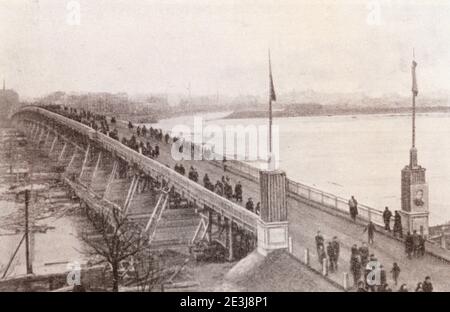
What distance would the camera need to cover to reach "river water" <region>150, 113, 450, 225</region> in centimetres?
1975

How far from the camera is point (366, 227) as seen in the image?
15.6m

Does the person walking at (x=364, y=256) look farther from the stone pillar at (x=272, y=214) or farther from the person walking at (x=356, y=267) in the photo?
the stone pillar at (x=272, y=214)

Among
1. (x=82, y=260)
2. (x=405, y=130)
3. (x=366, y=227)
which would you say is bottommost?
(x=82, y=260)

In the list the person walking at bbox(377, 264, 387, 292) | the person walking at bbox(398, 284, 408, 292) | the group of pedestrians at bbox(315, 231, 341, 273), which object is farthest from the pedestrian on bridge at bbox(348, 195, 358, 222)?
the person walking at bbox(398, 284, 408, 292)

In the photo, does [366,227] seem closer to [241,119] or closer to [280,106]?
[241,119]

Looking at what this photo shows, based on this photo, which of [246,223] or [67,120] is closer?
[246,223]

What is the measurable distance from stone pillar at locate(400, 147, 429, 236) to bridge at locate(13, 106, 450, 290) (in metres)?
0.77

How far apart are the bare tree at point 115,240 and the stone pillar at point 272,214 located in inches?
144

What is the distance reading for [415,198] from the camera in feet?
51.1

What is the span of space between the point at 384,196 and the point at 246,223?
857 centimetres

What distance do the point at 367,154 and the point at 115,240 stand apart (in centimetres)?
1112

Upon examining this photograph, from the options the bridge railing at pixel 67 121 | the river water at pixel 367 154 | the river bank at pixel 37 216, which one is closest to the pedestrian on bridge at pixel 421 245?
the river water at pixel 367 154

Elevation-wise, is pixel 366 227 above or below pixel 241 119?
below
